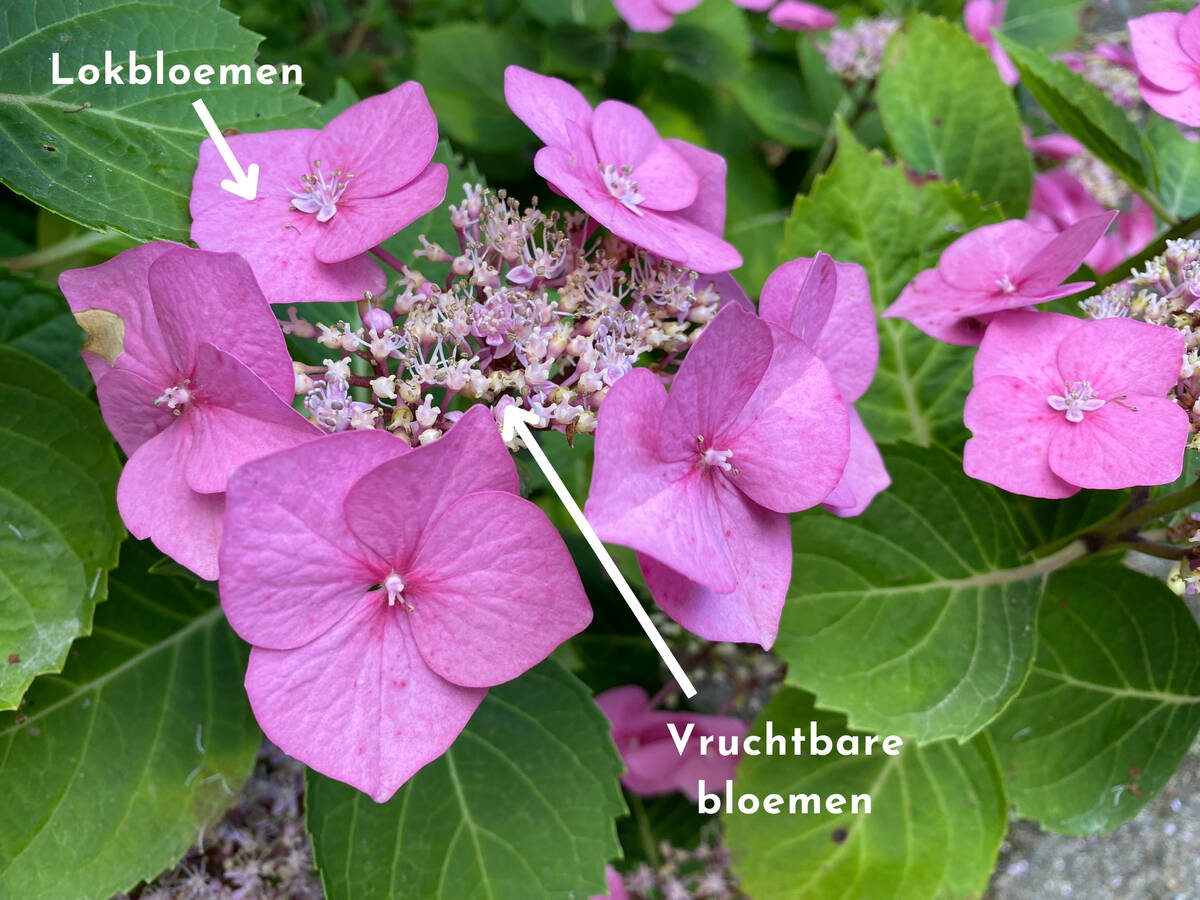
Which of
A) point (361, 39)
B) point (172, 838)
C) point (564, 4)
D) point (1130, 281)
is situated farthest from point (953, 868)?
point (361, 39)

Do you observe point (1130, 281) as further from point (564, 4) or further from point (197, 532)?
point (564, 4)

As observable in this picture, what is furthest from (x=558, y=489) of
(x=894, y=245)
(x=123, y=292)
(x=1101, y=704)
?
(x=1101, y=704)

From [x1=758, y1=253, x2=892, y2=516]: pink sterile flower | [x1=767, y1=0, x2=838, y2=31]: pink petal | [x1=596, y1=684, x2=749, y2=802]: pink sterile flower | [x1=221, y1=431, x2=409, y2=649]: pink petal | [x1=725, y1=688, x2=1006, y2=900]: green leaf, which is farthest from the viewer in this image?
[x1=767, y1=0, x2=838, y2=31]: pink petal

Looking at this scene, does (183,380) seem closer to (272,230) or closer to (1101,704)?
(272,230)

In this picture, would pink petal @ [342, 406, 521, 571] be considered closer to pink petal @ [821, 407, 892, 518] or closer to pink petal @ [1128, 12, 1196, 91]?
pink petal @ [821, 407, 892, 518]

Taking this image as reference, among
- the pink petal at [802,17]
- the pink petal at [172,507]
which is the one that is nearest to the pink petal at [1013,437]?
the pink petal at [172,507]

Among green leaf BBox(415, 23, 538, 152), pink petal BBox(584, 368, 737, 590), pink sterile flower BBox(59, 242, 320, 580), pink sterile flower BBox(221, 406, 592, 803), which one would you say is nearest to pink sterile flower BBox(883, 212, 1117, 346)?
pink petal BBox(584, 368, 737, 590)

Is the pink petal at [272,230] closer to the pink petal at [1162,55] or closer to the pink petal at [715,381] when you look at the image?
the pink petal at [715,381]
